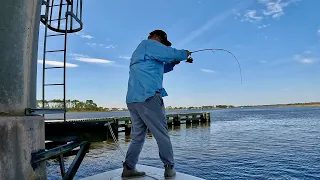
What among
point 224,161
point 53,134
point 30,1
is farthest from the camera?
point 224,161

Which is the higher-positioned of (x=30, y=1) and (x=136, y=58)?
(x=30, y=1)

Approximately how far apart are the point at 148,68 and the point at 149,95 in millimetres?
356

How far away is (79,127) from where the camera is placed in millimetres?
3494

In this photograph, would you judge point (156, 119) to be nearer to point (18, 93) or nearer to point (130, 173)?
point (130, 173)

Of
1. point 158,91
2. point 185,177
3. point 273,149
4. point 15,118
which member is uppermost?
point 158,91

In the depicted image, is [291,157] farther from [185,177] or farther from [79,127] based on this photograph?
[79,127]

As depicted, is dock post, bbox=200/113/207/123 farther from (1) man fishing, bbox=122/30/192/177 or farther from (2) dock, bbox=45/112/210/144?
(2) dock, bbox=45/112/210/144

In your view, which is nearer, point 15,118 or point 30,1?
point 15,118

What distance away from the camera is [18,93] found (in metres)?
2.68

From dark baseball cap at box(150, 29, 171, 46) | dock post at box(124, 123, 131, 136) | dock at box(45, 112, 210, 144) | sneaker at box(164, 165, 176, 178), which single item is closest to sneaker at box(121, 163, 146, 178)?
sneaker at box(164, 165, 176, 178)

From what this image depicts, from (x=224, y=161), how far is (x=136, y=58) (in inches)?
412

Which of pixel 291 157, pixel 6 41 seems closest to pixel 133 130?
pixel 6 41

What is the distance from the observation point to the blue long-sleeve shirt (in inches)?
138

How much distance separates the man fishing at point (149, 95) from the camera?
138 inches
